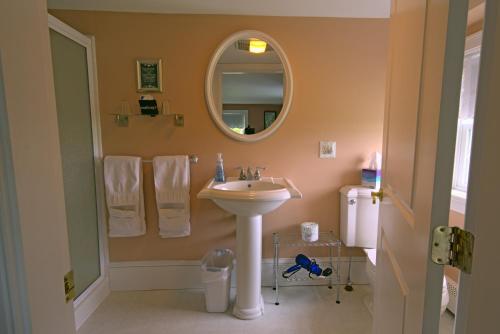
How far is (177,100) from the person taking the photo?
2012 mm

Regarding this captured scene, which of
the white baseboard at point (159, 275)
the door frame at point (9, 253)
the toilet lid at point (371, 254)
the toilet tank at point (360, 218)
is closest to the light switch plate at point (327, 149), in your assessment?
the toilet tank at point (360, 218)

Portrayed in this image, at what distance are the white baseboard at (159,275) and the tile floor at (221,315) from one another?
0.05 meters

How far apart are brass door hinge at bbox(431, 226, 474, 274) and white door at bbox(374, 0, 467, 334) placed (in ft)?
0.07

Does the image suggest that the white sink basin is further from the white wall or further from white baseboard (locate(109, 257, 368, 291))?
the white wall

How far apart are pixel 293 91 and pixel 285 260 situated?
4.39 feet

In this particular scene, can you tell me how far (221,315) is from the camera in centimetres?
185

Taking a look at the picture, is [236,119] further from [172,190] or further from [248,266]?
[248,266]

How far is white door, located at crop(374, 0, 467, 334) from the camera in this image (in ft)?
1.79

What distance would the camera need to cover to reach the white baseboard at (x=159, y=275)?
2.13m

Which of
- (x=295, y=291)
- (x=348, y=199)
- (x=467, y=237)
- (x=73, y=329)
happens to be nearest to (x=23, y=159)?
(x=73, y=329)

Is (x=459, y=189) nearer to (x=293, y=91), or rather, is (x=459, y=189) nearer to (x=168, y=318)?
(x=293, y=91)

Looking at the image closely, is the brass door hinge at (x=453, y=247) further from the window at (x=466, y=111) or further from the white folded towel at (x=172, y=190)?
the white folded towel at (x=172, y=190)

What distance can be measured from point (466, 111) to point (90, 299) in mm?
2643

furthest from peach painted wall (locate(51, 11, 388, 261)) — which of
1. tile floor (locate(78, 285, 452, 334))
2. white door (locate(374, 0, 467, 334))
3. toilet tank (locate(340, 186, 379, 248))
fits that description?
white door (locate(374, 0, 467, 334))
